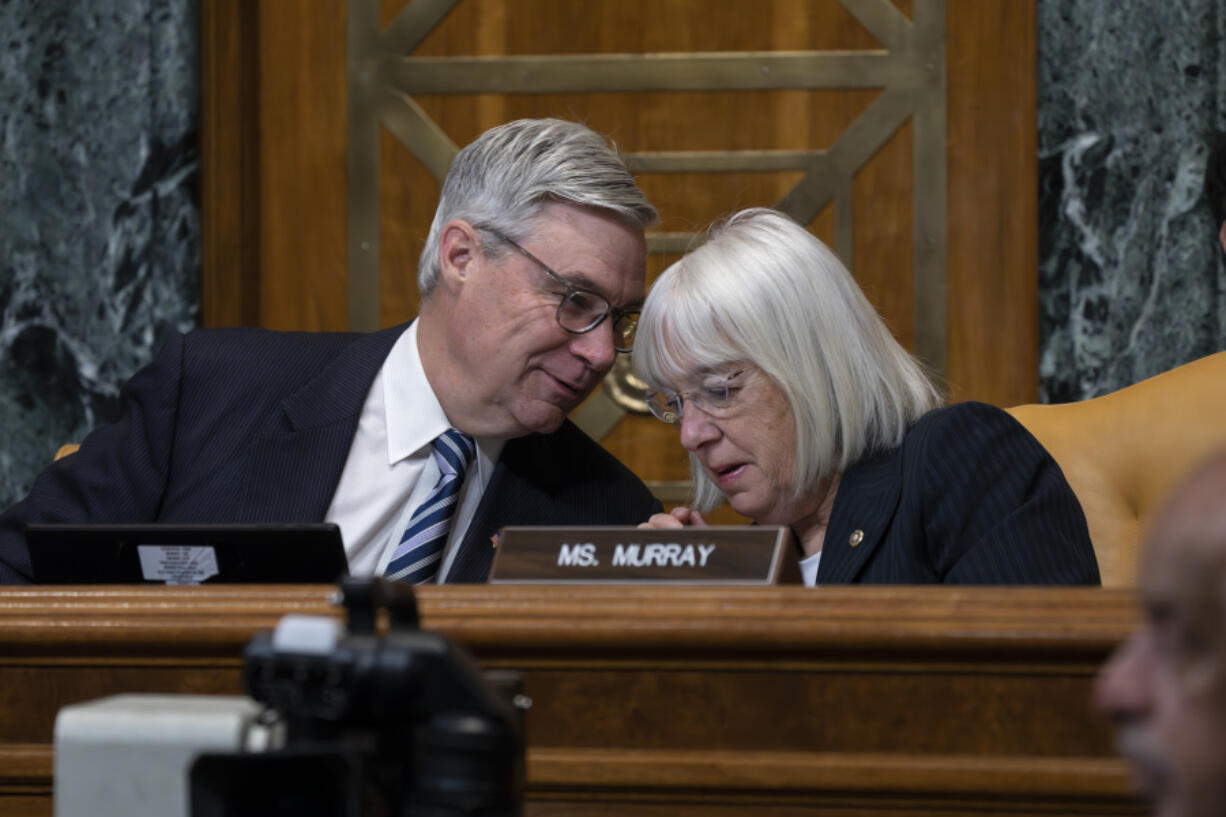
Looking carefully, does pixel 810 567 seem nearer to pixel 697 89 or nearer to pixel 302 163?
pixel 697 89

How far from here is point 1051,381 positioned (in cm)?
311

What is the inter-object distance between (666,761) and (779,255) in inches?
39.8

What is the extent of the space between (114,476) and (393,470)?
1.43 feet

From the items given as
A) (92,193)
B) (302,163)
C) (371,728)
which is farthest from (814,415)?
(92,193)

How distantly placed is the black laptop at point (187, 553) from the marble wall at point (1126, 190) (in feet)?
6.75

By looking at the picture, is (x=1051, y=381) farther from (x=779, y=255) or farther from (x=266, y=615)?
(x=266, y=615)

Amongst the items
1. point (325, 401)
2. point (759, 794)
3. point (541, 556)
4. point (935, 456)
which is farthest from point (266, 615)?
point (325, 401)

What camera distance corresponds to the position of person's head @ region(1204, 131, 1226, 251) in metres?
2.82

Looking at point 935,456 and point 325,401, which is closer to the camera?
point 935,456

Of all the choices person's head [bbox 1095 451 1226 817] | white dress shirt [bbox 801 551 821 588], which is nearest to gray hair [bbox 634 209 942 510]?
white dress shirt [bbox 801 551 821 588]

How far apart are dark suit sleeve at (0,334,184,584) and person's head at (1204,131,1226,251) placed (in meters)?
1.99

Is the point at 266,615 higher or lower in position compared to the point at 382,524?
higher

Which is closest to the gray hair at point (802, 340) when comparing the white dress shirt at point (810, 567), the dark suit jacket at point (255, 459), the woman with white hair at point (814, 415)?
the woman with white hair at point (814, 415)

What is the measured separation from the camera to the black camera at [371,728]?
0.75 m
